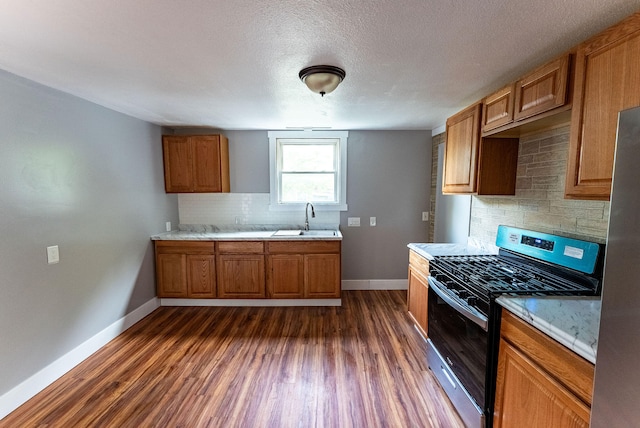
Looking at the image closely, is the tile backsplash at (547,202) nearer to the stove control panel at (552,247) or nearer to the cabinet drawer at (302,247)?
the stove control panel at (552,247)

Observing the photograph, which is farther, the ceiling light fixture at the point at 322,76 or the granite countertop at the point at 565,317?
the ceiling light fixture at the point at 322,76

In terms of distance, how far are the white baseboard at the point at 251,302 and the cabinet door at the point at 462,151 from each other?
1941mm

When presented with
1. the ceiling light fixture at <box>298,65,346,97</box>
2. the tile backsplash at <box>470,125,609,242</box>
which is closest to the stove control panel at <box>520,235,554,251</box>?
the tile backsplash at <box>470,125,609,242</box>

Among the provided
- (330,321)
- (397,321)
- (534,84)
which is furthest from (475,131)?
(330,321)

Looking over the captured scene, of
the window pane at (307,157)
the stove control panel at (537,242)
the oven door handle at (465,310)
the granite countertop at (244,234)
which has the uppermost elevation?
the window pane at (307,157)

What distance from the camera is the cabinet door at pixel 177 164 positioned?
3516mm

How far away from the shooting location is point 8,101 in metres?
1.83

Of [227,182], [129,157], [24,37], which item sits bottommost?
[227,182]

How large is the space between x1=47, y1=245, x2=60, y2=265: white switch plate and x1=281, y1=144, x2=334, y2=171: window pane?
253 cm

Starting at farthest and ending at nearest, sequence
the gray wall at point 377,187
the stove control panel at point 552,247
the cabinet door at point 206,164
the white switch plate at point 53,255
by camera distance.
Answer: the gray wall at point 377,187 → the cabinet door at point 206,164 → the white switch plate at point 53,255 → the stove control panel at point 552,247

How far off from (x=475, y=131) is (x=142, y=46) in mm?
2370

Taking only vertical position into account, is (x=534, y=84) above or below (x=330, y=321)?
above

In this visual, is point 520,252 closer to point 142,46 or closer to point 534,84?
point 534,84

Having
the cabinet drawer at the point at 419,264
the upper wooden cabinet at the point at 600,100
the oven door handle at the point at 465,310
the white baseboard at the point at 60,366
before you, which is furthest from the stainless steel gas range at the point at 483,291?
the white baseboard at the point at 60,366
